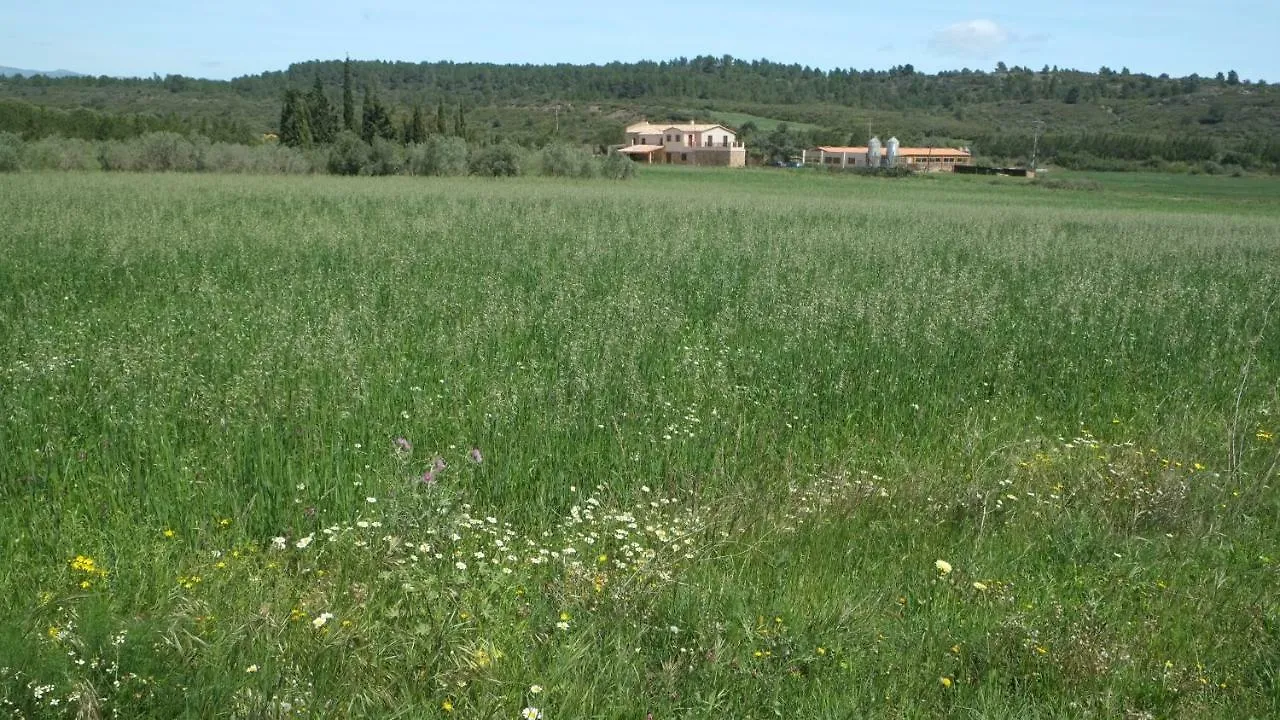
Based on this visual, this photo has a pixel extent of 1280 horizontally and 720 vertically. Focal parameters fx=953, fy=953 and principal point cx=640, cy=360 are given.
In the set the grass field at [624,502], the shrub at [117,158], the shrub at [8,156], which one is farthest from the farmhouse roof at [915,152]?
the grass field at [624,502]

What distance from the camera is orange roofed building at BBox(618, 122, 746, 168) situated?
110125mm

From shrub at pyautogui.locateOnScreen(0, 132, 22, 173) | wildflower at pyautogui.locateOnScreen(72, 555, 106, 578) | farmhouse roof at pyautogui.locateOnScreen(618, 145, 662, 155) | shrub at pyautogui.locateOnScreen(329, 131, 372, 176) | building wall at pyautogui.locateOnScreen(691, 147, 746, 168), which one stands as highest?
farmhouse roof at pyautogui.locateOnScreen(618, 145, 662, 155)

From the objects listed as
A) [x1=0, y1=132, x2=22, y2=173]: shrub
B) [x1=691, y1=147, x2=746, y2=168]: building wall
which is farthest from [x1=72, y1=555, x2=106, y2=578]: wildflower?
[x1=691, y1=147, x2=746, y2=168]: building wall

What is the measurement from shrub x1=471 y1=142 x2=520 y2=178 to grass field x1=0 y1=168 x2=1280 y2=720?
40.4m

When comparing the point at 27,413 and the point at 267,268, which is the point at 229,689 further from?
the point at 267,268

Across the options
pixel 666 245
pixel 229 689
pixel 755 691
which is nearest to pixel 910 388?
pixel 755 691

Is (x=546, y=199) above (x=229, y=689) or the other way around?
above

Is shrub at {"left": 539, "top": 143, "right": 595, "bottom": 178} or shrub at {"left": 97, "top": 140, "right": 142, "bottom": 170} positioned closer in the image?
shrub at {"left": 97, "top": 140, "right": 142, "bottom": 170}

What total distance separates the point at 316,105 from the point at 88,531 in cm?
6535

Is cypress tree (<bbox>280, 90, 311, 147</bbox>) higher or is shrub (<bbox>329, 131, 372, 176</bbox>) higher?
cypress tree (<bbox>280, 90, 311, 147</bbox>)

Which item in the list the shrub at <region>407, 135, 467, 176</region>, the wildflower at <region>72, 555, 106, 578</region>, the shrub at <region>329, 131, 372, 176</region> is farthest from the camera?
the shrub at <region>329, 131, 372, 176</region>

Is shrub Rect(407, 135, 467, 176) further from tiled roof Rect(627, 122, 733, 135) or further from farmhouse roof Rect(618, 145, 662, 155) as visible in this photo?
tiled roof Rect(627, 122, 733, 135)

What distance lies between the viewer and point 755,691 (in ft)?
14.0

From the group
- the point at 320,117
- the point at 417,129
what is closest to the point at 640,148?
the point at 417,129
